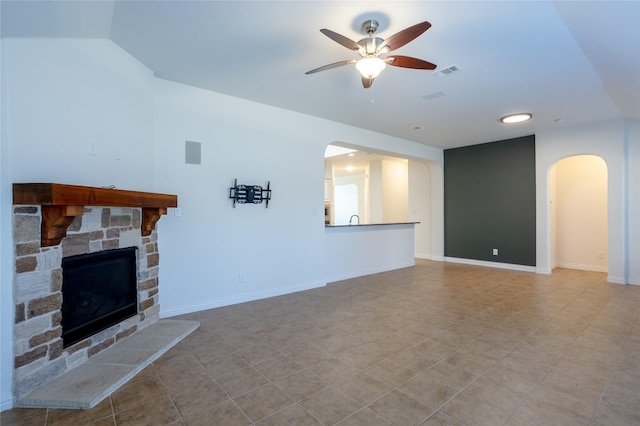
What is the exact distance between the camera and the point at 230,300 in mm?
3947

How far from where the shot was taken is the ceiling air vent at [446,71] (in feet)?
10.3

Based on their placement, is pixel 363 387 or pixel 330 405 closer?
pixel 330 405

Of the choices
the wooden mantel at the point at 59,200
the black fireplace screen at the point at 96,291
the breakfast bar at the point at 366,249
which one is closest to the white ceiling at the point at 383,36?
the wooden mantel at the point at 59,200

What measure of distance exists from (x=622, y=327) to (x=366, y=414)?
3094 millimetres

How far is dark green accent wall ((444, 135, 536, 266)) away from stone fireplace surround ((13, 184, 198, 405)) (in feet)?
21.5

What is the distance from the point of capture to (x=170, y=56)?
294 centimetres

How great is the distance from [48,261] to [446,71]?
3816mm

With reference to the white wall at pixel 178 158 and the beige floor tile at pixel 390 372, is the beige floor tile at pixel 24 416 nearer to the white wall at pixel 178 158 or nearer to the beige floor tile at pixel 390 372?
the white wall at pixel 178 158

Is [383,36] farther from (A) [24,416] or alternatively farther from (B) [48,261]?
(A) [24,416]

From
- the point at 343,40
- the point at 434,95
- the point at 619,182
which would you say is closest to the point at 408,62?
the point at 343,40

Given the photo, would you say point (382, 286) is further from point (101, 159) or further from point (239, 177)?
point (101, 159)

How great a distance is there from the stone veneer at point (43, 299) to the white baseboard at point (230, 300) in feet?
2.79

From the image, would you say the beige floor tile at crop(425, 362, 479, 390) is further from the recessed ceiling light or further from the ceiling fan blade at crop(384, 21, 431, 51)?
the recessed ceiling light

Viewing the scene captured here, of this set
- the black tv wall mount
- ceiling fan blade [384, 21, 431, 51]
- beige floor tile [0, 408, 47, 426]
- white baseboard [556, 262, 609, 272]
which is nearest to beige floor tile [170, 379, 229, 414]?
beige floor tile [0, 408, 47, 426]
